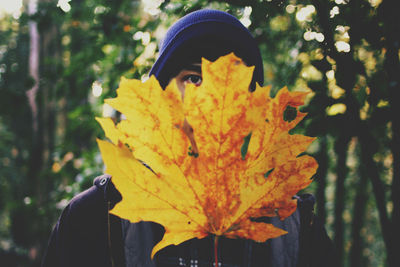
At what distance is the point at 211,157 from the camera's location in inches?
19.8

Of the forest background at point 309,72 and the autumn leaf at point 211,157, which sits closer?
the autumn leaf at point 211,157

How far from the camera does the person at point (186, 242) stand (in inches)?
30.8

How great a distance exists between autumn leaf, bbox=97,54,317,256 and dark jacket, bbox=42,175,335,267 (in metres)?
0.31

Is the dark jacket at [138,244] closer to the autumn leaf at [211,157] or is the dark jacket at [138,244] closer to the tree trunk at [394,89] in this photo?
the tree trunk at [394,89]

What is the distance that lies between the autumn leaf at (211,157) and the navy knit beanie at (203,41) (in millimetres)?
528

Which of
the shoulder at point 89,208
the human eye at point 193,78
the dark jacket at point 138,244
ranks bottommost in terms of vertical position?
the dark jacket at point 138,244

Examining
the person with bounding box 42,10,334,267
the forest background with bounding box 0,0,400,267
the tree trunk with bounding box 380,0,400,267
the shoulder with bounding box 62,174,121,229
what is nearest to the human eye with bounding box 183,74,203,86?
the person with bounding box 42,10,334,267

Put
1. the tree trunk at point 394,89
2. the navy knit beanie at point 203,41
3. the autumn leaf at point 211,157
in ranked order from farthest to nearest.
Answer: the navy knit beanie at point 203,41 → the tree trunk at point 394,89 → the autumn leaf at point 211,157

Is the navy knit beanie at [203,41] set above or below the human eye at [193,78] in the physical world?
above

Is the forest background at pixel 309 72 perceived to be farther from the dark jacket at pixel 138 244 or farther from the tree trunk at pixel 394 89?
the dark jacket at pixel 138 244

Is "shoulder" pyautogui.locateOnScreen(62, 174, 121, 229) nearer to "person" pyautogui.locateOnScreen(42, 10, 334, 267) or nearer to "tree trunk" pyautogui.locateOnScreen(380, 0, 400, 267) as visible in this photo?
"person" pyautogui.locateOnScreen(42, 10, 334, 267)

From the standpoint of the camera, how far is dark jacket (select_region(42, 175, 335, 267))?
0.77 meters

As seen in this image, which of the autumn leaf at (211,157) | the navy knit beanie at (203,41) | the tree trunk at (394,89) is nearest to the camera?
the autumn leaf at (211,157)

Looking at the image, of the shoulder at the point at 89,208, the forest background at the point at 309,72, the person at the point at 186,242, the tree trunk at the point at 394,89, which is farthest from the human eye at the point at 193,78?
the tree trunk at the point at 394,89
